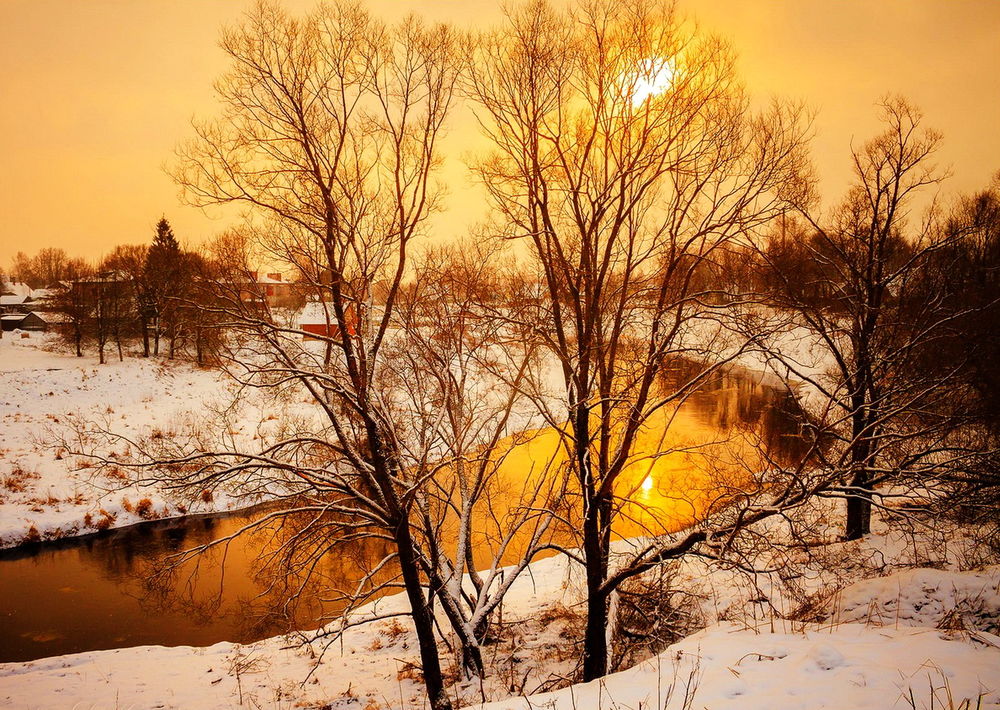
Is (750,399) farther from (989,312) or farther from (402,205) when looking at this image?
(402,205)

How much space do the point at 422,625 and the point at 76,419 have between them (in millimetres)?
23526

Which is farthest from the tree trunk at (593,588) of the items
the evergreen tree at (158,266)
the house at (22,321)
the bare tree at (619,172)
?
the house at (22,321)

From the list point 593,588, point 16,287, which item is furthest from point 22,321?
point 593,588

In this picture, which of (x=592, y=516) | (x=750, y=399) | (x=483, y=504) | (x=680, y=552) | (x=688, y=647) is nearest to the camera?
(x=688, y=647)

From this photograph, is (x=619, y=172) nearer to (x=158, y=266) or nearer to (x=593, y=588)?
(x=593, y=588)

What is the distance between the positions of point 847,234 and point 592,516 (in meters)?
9.71

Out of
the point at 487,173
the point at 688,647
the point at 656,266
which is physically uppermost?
the point at 487,173

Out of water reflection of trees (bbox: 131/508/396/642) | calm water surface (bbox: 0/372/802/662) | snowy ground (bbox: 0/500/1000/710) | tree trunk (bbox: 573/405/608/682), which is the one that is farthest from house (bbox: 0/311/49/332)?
tree trunk (bbox: 573/405/608/682)

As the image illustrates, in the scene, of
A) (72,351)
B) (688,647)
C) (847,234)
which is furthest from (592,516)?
(72,351)

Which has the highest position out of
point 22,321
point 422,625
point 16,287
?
point 16,287

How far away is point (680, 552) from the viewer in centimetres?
635

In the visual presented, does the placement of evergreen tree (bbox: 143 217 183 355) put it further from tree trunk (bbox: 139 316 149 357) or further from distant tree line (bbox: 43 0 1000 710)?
distant tree line (bbox: 43 0 1000 710)

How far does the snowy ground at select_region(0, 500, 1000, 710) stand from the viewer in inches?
151

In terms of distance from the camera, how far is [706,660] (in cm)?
443
